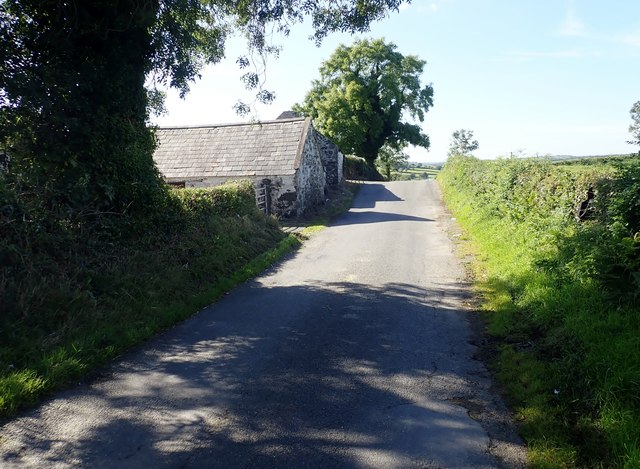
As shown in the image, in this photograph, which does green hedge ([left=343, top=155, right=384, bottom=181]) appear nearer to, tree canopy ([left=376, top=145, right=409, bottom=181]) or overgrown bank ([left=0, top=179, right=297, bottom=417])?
tree canopy ([left=376, top=145, right=409, bottom=181])

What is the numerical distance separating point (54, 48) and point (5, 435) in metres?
6.09

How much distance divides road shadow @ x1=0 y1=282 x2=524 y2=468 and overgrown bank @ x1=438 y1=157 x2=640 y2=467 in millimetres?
710

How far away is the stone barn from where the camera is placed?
67.0 feet

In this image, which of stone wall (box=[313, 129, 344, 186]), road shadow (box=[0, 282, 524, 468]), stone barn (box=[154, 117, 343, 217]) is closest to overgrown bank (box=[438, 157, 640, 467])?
road shadow (box=[0, 282, 524, 468])

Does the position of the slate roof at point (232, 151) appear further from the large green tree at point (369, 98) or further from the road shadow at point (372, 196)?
the large green tree at point (369, 98)

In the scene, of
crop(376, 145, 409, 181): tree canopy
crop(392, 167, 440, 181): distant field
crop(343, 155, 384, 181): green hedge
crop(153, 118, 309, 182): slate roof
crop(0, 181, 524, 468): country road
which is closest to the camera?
crop(0, 181, 524, 468): country road

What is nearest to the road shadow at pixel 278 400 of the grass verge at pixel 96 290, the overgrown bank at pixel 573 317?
the grass verge at pixel 96 290

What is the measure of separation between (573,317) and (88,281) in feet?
23.5

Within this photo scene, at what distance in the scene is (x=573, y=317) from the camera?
20.0ft

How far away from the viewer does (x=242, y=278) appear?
10523 mm

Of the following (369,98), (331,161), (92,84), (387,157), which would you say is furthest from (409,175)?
(92,84)

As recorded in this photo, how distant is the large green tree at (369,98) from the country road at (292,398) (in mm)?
42488

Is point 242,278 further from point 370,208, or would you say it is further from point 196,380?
point 370,208

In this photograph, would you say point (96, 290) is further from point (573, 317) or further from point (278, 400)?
point (573, 317)
